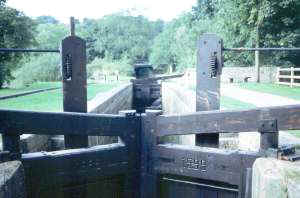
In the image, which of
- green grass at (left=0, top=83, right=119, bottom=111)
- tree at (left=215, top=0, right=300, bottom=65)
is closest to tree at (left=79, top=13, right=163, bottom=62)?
tree at (left=215, top=0, right=300, bottom=65)

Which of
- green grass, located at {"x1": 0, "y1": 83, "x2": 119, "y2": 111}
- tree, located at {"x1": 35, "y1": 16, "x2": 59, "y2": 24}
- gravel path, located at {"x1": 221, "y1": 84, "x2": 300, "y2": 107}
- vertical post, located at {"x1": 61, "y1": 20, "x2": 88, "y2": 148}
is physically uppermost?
tree, located at {"x1": 35, "y1": 16, "x2": 59, "y2": 24}

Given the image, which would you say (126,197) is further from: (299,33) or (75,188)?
(299,33)

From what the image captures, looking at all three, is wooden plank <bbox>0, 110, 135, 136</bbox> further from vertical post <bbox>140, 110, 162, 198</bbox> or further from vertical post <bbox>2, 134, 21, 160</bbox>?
vertical post <bbox>140, 110, 162, 198</bbox>

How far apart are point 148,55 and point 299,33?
1348 inches

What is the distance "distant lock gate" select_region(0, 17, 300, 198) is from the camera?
9.80 feet

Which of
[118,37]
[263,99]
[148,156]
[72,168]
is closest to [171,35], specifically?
[118,37]

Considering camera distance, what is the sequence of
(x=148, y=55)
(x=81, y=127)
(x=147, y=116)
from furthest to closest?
(x=148, y=55) → (x=147, y=116) → (x=81, y=127)

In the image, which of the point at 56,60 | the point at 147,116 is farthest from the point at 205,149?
the point at 56,60

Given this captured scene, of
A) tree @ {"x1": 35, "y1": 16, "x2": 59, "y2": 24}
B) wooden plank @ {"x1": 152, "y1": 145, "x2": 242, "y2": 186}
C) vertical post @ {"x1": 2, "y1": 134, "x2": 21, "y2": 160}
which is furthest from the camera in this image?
tree @ {"x1": 35, "y1": 16, "x2": 59, "y2": 24}

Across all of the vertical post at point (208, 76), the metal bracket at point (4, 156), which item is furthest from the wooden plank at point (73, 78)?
the vertical post at point (208, 76)

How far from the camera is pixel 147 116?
3.46m

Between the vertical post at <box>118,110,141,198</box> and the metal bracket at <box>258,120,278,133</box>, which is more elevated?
the metal bracket at <box>258,120,278,133</box>

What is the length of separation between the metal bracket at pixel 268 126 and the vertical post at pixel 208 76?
54 centimetres

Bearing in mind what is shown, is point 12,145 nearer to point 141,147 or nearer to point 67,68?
point 67,68
